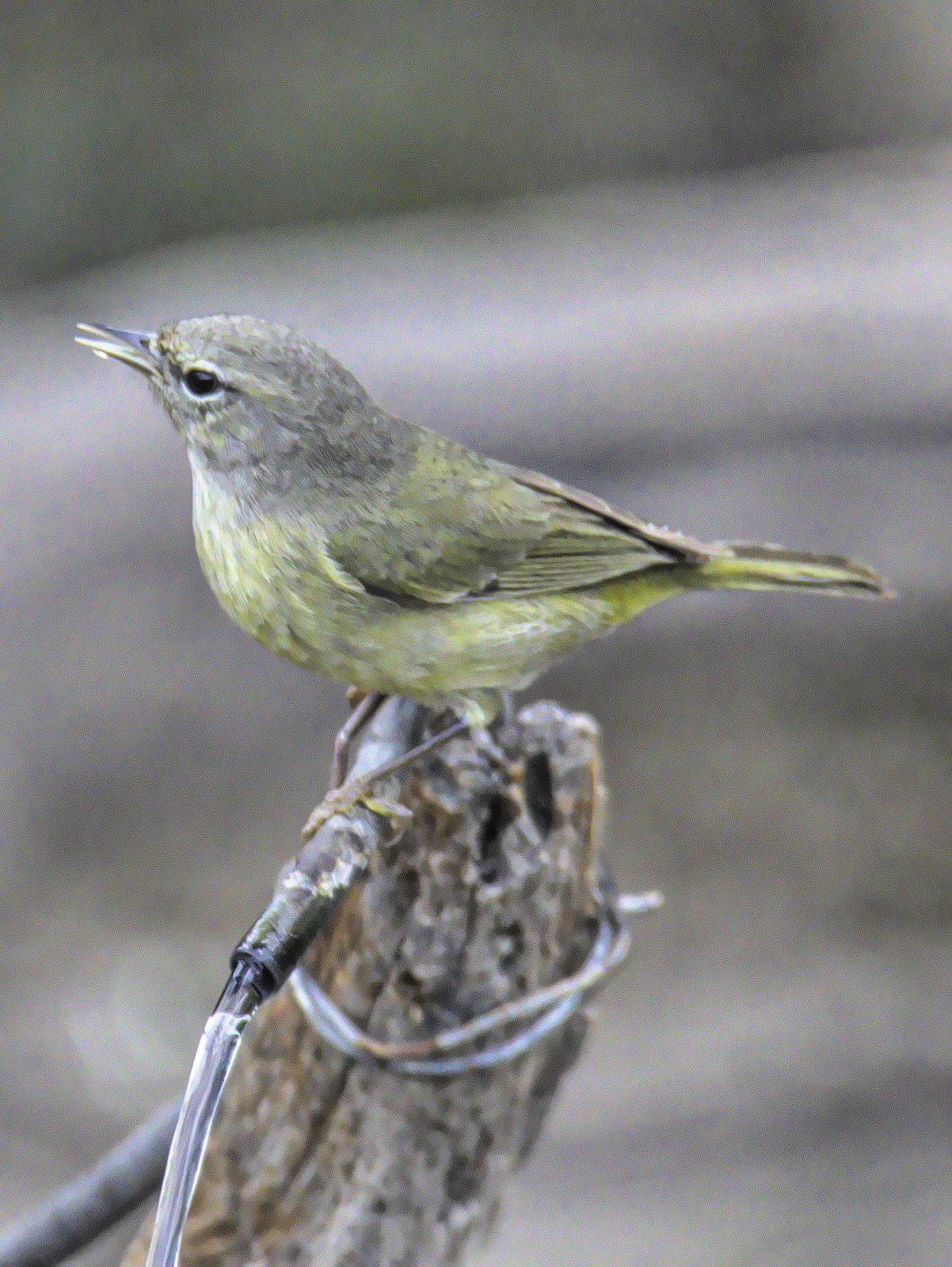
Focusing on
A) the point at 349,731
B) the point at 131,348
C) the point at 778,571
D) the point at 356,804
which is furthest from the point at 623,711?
the point at 131,348

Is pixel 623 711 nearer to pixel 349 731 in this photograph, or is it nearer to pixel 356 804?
pixel 349 731

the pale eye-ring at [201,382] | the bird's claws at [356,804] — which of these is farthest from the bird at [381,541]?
the bird's claws at [356,804]

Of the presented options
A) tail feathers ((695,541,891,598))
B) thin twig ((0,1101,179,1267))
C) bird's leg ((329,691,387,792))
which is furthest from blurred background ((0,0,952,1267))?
thin twig ((0,1101,179,1267))

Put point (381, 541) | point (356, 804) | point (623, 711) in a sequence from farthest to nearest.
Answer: point (623, 711) < point (381, 541) < point (356, 804)

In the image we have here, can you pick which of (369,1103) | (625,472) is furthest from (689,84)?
(369,1103)

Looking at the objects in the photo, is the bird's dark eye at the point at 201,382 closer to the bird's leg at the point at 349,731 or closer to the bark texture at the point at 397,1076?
the bird's leg at the point at 349,731

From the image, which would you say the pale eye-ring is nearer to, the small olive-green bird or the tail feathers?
the small olive-green bird
